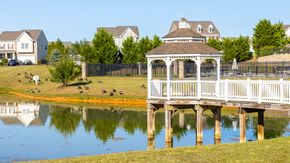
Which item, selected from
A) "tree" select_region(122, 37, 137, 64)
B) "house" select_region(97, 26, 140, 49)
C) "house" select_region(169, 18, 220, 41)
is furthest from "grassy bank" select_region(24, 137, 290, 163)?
"house" select_region(169, 18, 220, 41)

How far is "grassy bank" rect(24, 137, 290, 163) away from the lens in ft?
55.2

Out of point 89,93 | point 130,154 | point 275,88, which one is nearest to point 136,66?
point 89,93

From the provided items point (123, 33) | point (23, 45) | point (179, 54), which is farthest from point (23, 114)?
point (23, 45)

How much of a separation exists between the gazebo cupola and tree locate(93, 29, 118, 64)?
152 ft

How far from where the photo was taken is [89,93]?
59.8m

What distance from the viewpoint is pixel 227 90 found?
1065 inches

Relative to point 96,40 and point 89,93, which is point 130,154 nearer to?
point 89,93

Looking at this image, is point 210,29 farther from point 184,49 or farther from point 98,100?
point 184,49

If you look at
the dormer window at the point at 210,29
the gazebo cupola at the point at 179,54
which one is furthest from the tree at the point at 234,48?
the gazebo cupola at the point at 179,54

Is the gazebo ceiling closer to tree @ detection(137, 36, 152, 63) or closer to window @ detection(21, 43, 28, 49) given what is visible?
tree @ detection(137, 36, 152, 63)

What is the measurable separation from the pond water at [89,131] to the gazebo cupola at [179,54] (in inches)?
114

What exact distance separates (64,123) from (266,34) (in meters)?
52.8

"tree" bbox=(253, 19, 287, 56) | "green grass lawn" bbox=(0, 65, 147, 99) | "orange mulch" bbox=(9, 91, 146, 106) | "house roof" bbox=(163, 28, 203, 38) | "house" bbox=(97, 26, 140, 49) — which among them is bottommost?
"orange mulch" bbox=(9, 91, 146, 106)

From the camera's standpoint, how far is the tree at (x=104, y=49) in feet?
251
